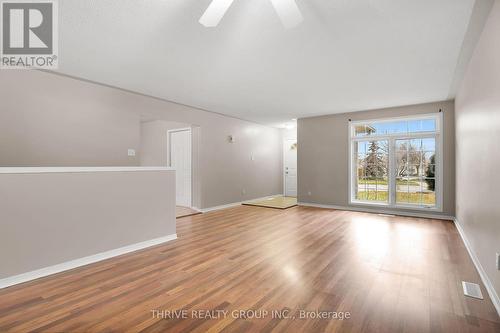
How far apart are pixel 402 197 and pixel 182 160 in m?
5.52

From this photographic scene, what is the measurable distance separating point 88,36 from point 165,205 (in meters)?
2.30

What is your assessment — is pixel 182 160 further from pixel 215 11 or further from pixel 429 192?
pixel 429 192

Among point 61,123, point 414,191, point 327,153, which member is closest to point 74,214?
point 61,123

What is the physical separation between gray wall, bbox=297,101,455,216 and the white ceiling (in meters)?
1.16

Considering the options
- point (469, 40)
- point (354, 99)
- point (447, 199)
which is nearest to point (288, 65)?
point (469, 40)

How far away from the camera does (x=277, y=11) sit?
1952mm

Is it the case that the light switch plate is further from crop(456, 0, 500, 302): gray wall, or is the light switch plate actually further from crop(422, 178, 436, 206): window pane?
crop(422, 178, 436, 206): window pane

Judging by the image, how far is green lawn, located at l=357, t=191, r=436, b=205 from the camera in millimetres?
5309

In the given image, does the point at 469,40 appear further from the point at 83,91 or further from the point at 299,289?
the point at 83,91

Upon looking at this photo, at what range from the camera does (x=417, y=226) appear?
4547 mm

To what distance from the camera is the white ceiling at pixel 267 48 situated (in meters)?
2.13

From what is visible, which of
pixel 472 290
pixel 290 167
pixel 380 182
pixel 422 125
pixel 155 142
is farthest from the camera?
pixel 290 167

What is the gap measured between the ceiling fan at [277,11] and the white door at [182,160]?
182 inches

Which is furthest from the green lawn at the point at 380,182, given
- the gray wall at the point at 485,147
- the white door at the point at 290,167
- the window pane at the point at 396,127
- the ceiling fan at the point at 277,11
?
the ceiling fan at the point at 277,11
